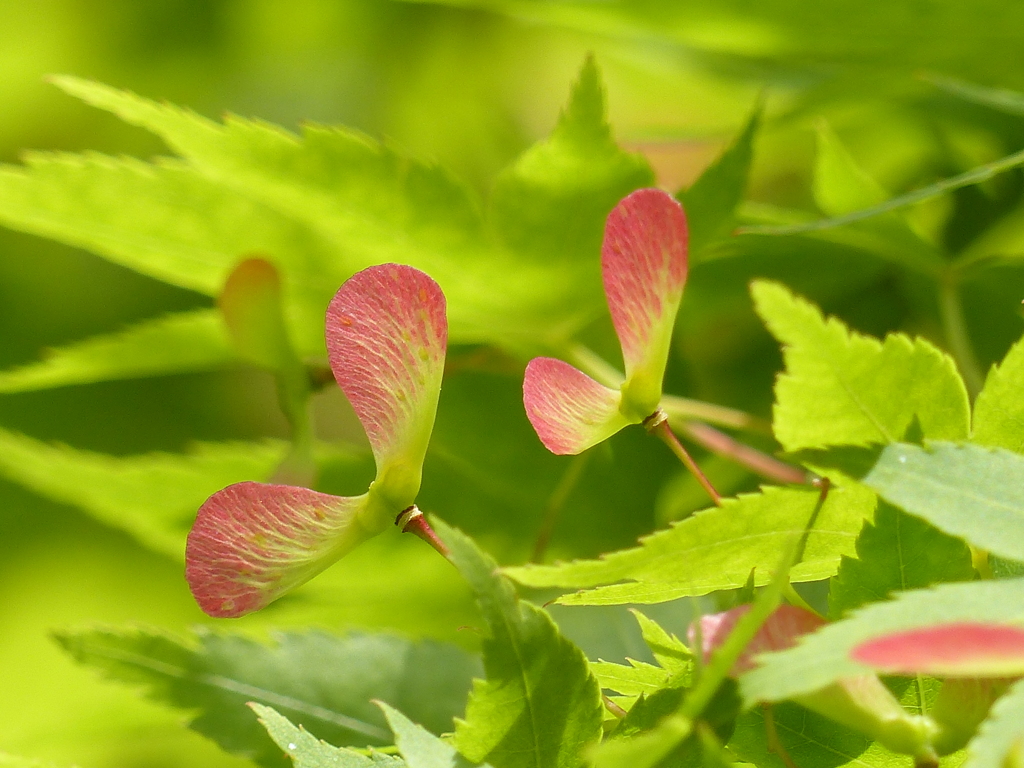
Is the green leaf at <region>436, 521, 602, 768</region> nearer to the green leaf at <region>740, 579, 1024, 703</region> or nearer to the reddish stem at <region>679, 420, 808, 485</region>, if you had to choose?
the green leaf at <region>740, 579, 1024, 703</region>

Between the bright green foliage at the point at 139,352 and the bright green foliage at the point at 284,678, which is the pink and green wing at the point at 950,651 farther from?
the bright green foliage at the point at 139,352

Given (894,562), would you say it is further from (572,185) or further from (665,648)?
(572,185)

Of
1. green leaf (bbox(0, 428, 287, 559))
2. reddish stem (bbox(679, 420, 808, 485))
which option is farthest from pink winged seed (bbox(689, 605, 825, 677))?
green leaf (bbox(0, 428, 287, 559))

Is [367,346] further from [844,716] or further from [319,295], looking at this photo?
[319,295]

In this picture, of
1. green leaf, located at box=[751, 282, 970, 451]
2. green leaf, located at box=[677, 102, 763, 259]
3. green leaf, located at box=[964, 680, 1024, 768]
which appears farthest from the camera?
green leaf, located at box=[677, 102, 763, 259]

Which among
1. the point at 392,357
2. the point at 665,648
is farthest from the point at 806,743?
the point at 392,357

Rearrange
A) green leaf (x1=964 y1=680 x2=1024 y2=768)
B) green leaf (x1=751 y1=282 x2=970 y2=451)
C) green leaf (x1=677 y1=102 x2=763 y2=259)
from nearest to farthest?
green leaf (x1=964 y1=680 x2=1024 y2=768)
green leaf (x1=751 y1=282 x2=970 y2=451)
green leaf (x1=677 y1=102 x2=763 y2=259)
